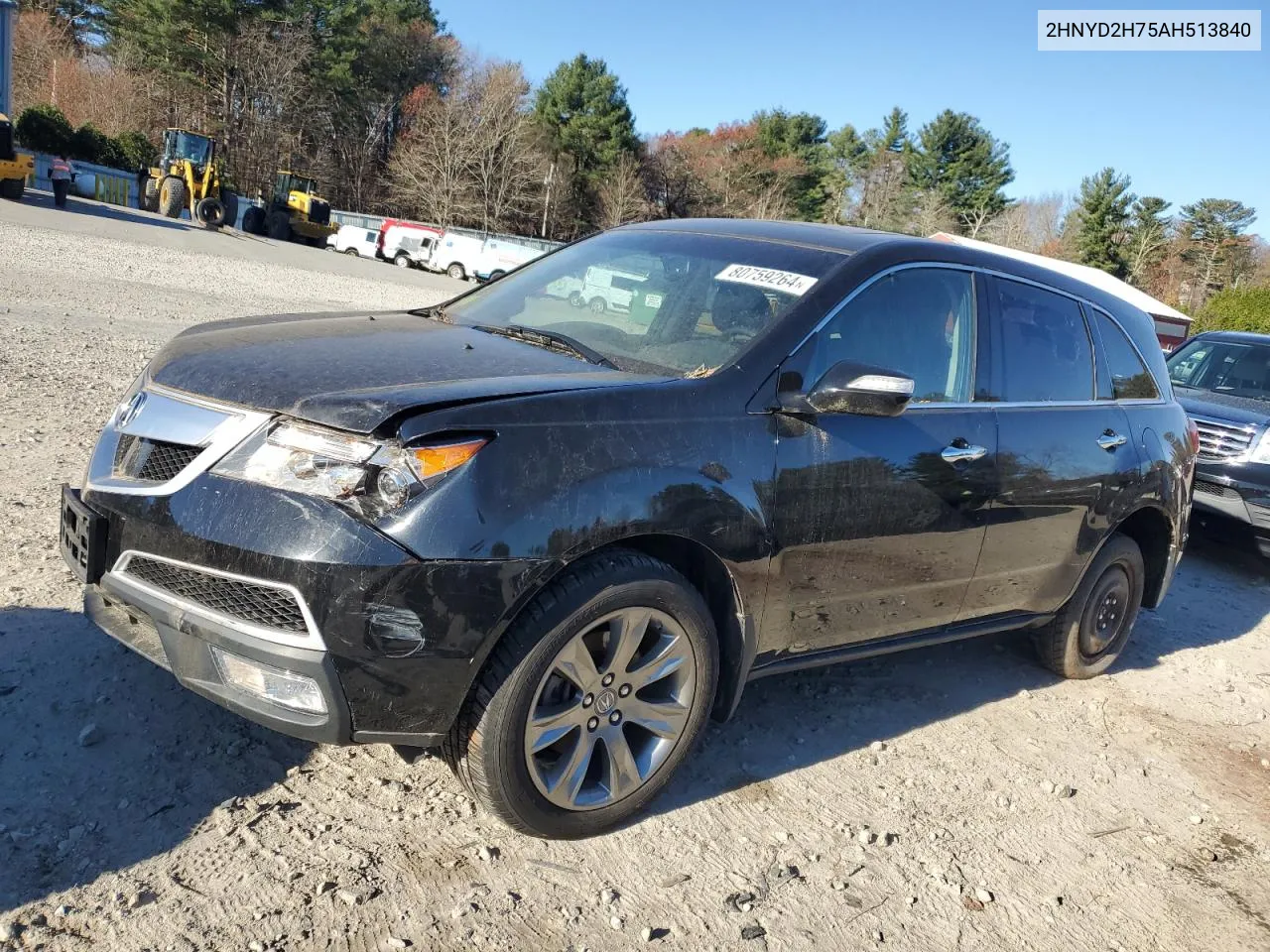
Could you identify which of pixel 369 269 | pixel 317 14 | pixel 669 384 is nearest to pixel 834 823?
pixel 669 384

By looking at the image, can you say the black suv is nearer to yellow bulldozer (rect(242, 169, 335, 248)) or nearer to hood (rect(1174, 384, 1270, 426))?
hood (rect(1174, 384, 1270, 426))

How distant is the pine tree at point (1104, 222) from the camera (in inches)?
2847

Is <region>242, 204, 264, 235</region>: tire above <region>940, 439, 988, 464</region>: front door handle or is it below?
above

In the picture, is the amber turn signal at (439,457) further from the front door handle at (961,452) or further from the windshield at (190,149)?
the windshield at (190,149)

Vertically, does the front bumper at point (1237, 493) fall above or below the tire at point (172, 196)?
→ below

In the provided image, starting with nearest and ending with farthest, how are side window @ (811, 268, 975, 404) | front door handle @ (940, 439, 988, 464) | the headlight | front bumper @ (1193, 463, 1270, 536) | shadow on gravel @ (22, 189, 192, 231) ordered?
side window @ (811, 268, 975, 404) < front door handle @ (940, 439, 988, 464) < front bumper @ (1193, 463, 1270, 536) < the headlight < shadow on gravel @ (22, 189, 192, 231)

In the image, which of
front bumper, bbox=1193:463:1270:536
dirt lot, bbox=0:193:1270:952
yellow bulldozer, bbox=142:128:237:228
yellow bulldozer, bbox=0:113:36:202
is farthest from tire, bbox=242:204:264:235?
front bumper, bbox=1193:463:1270:536

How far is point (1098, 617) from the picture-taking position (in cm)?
504

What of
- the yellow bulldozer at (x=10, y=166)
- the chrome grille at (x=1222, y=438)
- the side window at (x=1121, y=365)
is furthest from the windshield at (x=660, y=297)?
the yellow bulldozer at (x=10, y=166)

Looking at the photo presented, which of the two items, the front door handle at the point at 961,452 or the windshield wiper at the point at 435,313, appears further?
the windshield wiper at the point at 435,313

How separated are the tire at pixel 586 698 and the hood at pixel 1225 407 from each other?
5.96 metres

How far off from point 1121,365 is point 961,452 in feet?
5.32

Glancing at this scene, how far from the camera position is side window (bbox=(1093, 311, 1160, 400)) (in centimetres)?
479

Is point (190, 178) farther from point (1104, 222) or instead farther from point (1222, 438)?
point (1104, 222)
